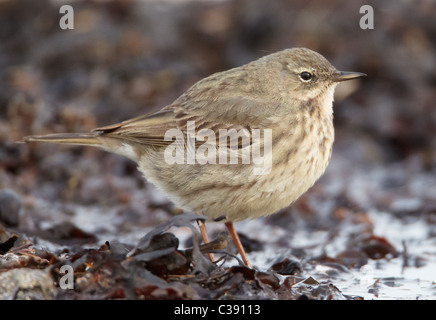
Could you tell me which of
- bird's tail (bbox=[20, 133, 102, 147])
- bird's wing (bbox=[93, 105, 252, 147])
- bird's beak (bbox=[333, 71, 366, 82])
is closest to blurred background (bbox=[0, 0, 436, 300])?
bird's tail (bbox=[20, 133, 102, 147])

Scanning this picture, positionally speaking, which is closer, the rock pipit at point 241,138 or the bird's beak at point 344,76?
the rock pipit at point 241,138

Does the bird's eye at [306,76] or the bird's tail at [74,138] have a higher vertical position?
the bird's eye at [306,76]

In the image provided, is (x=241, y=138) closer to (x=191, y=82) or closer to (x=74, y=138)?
(x=74, y=138)

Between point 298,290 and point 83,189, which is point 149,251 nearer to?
point 298,290

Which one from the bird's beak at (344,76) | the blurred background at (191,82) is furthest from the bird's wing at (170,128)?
the blurred background at (191,82)

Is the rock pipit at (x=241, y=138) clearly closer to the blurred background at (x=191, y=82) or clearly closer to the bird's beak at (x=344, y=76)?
the bird's beak at (x=344, y=76)

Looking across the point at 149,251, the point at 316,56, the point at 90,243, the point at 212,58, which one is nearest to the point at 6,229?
the point at 90,243

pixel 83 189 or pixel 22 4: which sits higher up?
pixel 22 4
